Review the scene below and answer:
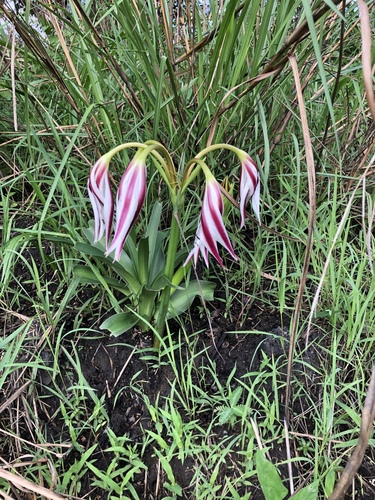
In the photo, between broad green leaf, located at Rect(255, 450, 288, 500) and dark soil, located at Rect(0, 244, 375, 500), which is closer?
broad green leaf, located at Rect(255, 450, 288, 500)

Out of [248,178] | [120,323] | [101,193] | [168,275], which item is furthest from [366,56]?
[120,323]

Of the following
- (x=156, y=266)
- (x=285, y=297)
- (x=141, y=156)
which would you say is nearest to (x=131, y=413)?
(x=156, y=266)

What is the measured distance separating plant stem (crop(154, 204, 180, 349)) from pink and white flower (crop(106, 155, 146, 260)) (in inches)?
7.0

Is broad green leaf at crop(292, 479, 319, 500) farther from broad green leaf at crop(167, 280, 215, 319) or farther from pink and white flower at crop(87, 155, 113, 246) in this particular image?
pink and white flower at crop(87, 155, 113, 246)

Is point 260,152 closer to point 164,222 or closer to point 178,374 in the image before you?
point 164,222

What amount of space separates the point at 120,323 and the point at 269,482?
17.1 inches

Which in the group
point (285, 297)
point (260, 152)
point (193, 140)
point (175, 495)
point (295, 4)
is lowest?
point (175, 495)

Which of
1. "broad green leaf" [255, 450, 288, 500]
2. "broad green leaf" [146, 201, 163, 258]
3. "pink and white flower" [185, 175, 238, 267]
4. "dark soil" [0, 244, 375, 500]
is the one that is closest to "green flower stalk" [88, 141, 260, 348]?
"pink and white flower" [185, 175, 238, 267]

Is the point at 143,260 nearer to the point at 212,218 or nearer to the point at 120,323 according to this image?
the point at 120,323

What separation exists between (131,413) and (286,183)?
722 mm

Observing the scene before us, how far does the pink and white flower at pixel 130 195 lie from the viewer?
2.00ft

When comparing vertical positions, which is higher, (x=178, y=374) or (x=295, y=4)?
(x=295, y=4)

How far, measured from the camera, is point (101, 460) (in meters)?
0.82

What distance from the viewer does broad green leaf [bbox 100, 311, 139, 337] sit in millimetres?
908
